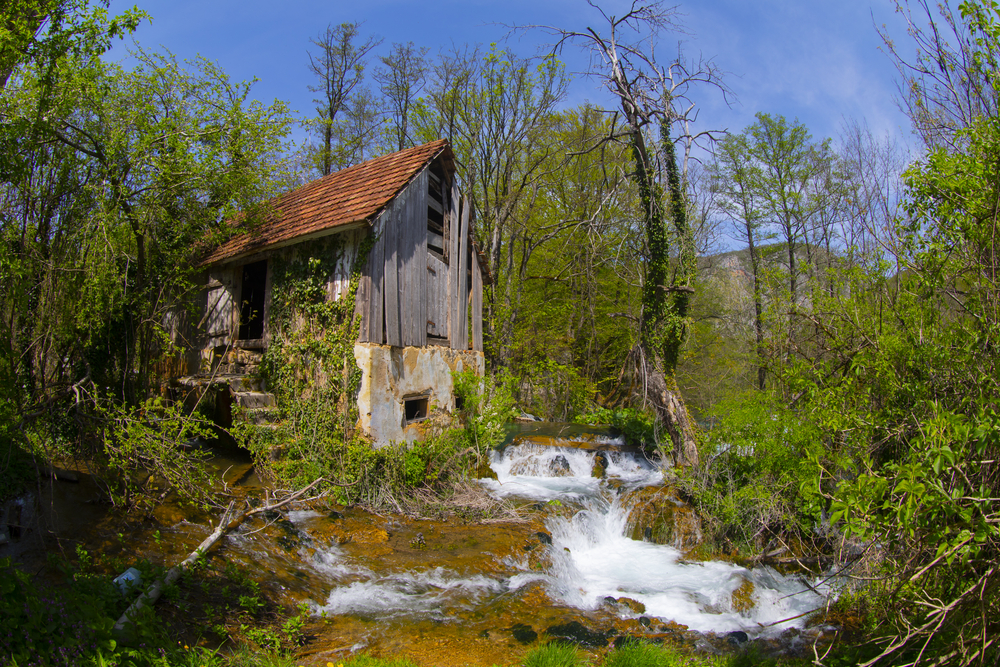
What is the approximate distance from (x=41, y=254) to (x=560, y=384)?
14985 millimetres

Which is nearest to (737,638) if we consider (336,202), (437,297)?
(437,297)

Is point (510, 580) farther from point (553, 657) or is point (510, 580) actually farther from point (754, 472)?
point (754, 472)

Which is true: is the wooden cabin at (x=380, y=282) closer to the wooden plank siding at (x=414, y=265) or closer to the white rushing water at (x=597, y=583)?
the wooden plank siding at (x=414, y=265)

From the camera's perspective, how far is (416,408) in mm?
10984

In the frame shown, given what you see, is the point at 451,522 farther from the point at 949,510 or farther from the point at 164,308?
the point at 949,510

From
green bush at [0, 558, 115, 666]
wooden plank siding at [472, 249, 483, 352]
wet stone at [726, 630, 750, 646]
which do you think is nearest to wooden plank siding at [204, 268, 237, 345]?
wooden plank siding at [472, 249, 483, 352]

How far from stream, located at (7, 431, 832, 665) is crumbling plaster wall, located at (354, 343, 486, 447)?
158 centimetres

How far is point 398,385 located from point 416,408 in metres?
1.11

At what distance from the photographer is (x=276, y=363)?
10.1m

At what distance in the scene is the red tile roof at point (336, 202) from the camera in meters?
9.72

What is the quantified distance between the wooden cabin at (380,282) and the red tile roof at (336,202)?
4 cm

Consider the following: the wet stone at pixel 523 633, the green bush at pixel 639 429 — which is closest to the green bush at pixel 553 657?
the wet stone at pixel 523 633

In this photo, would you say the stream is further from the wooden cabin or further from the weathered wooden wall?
the weathered wooden wall

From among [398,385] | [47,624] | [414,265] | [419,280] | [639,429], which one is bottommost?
[639,429]
